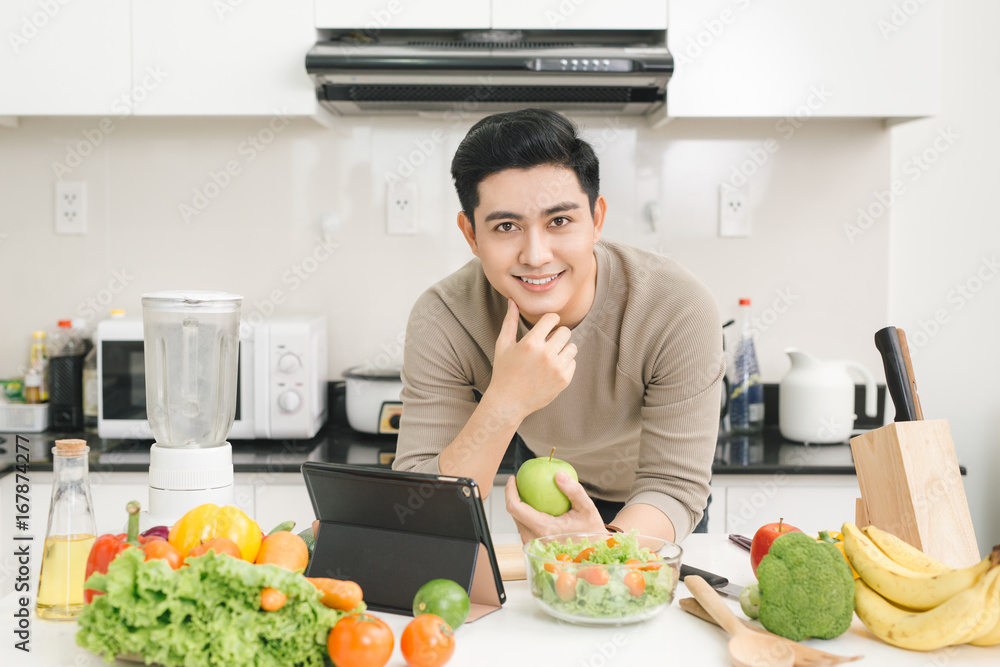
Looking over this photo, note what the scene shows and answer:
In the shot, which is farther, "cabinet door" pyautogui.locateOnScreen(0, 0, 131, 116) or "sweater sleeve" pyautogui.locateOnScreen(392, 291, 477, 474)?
"cabinet door" pyautogui.locateOnScreen(0, 0, 131, 116)

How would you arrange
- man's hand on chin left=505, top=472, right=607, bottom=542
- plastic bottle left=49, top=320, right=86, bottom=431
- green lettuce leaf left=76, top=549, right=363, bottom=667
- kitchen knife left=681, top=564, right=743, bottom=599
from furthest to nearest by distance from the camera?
plastic bottle left=49, top=320, right=86, bottom=431 < man's hand on chin left=505, top=472, right=607, bottom=542 < kitchen knife left=681, top=564, right=743, bottom=599 < green lettuce leaf left=76, top=549, right=363, bottom=667

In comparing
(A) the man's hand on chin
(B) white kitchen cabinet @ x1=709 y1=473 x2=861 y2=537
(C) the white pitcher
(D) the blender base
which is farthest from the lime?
(C) the white pitcher

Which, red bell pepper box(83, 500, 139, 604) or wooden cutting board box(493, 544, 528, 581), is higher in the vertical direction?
red bell pepper box(83, 500, 139, 604)

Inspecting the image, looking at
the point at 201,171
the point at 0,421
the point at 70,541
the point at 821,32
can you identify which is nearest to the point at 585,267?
the point at 70,541

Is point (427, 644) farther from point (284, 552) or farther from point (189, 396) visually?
point (189, 396)

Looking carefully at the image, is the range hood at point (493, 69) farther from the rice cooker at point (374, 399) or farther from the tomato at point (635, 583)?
the tomato at point (635, 583)

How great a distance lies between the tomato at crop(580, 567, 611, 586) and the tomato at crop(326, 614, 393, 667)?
23 centimetres

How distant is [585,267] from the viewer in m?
1.42

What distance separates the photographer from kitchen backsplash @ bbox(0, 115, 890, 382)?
8.36 ft

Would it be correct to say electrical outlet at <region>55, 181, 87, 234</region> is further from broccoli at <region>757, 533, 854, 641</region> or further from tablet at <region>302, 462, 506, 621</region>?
broccoli at <region>757, 533, 854, 641</region>

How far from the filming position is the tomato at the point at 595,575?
0.91m

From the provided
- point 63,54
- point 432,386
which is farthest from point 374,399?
point 63,54

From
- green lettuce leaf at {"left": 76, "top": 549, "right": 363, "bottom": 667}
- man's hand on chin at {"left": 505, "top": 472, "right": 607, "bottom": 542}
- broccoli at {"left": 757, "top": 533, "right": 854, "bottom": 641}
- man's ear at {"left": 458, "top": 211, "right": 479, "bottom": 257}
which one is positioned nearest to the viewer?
green lettuce leaf at {"left": 76, "top": 549, "right": 363, "bottom": 667}

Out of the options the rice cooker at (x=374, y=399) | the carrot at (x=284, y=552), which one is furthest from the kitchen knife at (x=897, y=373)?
the rice cooker at (x=374, y=399)
